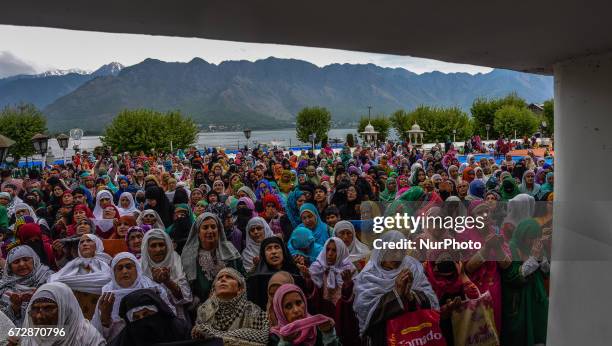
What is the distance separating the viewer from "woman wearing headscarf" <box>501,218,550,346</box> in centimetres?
342

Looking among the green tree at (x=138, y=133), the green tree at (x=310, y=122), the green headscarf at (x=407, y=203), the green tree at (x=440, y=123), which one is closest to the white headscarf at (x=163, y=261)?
the green headscarf at (x=407, y=203)

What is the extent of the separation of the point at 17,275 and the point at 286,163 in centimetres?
899

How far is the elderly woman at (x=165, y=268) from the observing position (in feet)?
10.9

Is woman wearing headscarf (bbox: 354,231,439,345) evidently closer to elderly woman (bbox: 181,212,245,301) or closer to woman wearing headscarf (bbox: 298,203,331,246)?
elderly woman (bbox: 181,212,245,301)

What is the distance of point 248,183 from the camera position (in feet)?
29.7

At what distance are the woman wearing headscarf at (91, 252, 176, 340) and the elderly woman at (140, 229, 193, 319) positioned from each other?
102 mm

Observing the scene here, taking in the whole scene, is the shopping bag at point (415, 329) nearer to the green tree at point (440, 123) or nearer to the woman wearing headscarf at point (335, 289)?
the woman wearing headscarf at point (335, 289)

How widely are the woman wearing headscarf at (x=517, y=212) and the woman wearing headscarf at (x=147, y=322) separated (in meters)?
2.78

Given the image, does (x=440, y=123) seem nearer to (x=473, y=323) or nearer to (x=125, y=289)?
(x=473, y=323)

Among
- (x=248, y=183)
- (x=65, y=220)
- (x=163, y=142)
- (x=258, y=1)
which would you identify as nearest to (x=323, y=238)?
(x=65, y=220)

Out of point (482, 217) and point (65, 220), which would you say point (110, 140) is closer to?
point (65, 220)

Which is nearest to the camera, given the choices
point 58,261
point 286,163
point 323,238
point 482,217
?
point 58,261

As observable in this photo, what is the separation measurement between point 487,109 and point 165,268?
179 feet

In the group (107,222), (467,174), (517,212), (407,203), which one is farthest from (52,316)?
(467,174)
